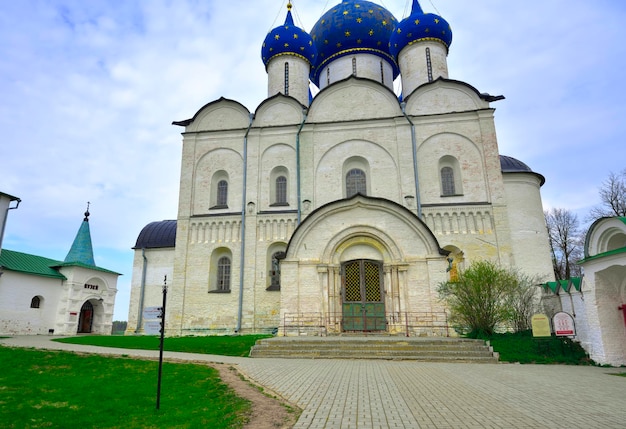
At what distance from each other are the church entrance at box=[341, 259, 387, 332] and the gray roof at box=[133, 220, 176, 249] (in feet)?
38.1

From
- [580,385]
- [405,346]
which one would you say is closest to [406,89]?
[405,346]

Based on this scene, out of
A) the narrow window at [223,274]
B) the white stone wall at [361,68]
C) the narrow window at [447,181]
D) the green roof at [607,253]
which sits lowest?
the green roof at [607,253]

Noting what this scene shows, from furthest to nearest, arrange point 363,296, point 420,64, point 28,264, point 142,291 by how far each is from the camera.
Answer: point 420,64 < point 142,291 < point 28,264 < point 363,296

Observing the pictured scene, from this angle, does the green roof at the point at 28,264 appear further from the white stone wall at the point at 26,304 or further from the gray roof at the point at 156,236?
the gray roof at the point at 156,236

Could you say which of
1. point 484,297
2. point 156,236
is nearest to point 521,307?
point 484,297

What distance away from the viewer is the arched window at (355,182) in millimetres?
19891

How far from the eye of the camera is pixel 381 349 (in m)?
12.0

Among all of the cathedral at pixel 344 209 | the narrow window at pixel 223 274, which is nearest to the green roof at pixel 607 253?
the cathedral at pixel 344 209

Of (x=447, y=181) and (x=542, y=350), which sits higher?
(x=447, y=181)

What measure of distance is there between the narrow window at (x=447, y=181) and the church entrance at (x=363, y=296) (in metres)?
5.56

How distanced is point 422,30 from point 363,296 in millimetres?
15968

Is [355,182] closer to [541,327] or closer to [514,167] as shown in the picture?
[514,167]

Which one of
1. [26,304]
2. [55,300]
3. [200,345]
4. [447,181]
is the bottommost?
[200,345]

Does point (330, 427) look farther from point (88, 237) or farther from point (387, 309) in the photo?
point (88, 237)
